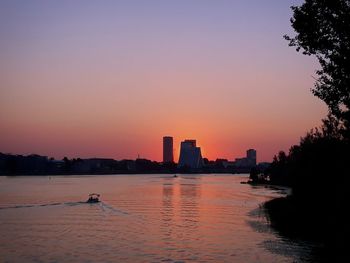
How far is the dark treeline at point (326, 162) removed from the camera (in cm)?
2805

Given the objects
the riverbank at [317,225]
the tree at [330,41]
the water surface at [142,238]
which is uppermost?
the tree at [330,41]

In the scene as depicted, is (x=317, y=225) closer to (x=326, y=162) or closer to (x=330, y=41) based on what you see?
(x=326, y=162)

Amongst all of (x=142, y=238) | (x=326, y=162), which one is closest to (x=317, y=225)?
(x=326, y=162)

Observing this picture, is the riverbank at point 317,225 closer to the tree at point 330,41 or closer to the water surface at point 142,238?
the water surface at point 142,238

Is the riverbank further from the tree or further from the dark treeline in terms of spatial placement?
the tree

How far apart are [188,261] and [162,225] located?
80.2 ft

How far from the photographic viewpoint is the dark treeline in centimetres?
2805

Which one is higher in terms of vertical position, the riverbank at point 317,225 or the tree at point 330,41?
the tree at point 330,41

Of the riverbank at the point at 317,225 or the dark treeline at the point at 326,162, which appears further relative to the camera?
the riverbank at the point at 317,225

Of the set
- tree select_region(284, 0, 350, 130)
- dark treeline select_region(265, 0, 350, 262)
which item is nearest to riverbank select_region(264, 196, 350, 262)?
dark treeline select_region(265, 0, 350, 262)

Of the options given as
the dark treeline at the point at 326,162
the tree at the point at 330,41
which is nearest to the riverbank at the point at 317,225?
the dark treeline at the point at 326,162

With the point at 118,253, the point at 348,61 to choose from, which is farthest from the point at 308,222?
the point at 348,61

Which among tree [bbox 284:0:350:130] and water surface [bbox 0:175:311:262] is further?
water surface [bbox 0:175:311:262]

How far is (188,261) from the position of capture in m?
35.2
